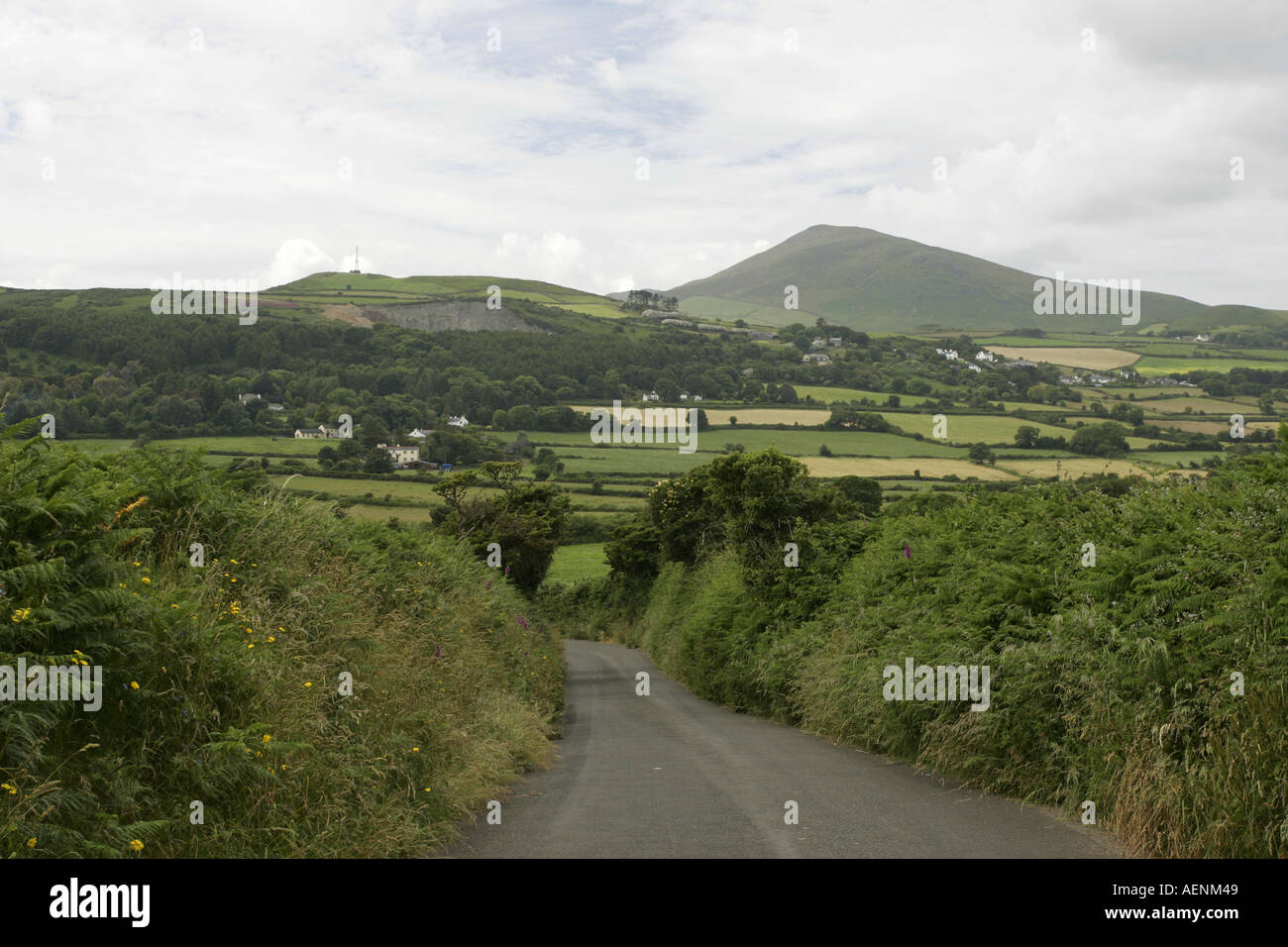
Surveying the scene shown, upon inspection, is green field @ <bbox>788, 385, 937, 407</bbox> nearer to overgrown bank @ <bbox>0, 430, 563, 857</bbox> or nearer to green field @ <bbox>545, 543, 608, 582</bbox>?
green field @ <bbox>545, 543, 608, 582</bbox>

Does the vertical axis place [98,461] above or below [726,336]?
below

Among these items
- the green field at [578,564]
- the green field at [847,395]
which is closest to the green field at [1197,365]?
the green field at [847,395]

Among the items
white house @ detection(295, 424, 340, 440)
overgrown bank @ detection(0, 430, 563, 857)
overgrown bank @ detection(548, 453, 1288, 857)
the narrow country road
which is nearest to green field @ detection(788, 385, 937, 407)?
white house @ detection(295, 424, 340, 440)

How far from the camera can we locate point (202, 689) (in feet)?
20.8

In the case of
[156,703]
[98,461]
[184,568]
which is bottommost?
[156,703]

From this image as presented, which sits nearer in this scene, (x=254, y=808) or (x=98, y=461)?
(x=254, y=808)

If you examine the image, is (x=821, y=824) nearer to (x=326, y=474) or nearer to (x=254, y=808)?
(x=254, y=808)

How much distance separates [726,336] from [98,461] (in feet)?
435

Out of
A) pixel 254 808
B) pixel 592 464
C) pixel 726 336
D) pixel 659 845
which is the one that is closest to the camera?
pixel 254 808

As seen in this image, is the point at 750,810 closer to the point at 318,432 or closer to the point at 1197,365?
the point at 318,432

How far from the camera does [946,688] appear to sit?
10.8 m

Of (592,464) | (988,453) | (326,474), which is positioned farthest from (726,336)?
(326,474)

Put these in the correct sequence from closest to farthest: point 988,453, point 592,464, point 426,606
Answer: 1. point 426,606
2. point 988,453
3. point 592,464

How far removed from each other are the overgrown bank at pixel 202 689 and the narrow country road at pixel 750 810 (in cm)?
78
